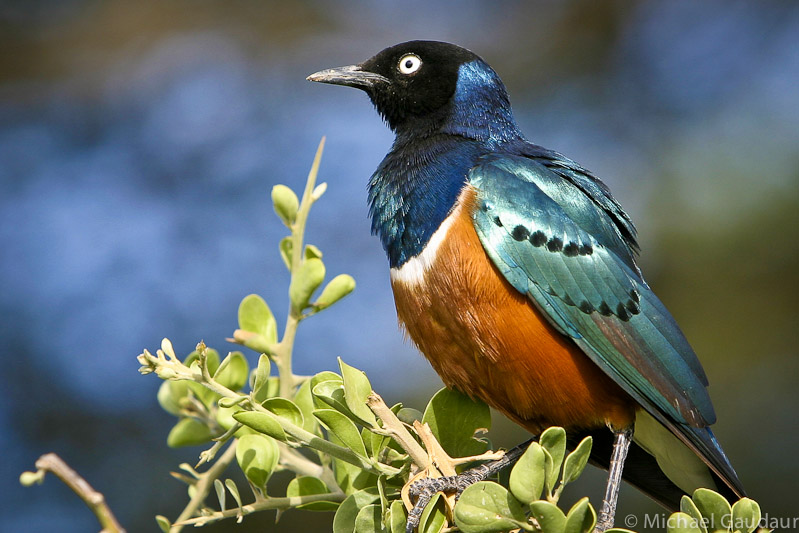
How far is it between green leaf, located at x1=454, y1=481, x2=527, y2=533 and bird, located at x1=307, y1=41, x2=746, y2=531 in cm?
90

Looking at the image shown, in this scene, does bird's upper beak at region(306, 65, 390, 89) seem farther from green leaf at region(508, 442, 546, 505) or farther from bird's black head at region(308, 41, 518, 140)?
green leaf at region(508, 442, 546, 505)

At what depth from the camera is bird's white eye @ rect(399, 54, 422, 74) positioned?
11.4ft

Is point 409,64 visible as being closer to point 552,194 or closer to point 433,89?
point 433,89

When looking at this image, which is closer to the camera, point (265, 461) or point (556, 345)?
point (265, 461)

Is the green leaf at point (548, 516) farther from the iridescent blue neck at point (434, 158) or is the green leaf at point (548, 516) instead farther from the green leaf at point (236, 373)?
the iridescent blue neck at point (434, 158)

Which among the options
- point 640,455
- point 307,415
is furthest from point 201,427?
point 640,455

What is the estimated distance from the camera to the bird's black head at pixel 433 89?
3.32 meters

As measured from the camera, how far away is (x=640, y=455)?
3.04 m

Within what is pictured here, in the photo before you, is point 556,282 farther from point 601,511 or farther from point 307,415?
point 307,415

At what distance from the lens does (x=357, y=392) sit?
6.14 feet

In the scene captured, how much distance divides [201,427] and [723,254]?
4.49 metres

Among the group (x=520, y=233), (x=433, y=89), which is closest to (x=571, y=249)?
(x=520, y=233)

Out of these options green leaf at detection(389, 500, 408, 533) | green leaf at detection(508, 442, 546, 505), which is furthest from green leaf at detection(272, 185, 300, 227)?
green leaf at detection(508, 442, 546, 505)

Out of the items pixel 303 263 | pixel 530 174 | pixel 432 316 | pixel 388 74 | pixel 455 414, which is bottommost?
pixel 455 414
